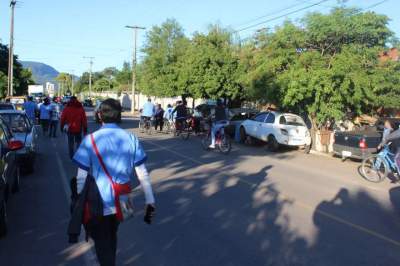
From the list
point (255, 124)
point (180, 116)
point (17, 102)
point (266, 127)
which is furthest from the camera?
point (17, 102)

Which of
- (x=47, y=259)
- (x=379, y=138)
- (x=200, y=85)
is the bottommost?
(x=47, y=259)

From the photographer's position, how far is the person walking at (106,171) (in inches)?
162

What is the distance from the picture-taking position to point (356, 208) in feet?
29.8

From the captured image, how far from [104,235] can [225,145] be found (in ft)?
44.2

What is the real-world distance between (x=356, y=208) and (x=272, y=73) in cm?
1293

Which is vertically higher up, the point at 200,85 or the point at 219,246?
the point at 200,85

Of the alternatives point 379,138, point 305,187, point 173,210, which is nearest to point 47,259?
point 173,210

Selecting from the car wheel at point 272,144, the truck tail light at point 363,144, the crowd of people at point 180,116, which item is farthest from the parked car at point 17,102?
the truck tail light at point 363,144

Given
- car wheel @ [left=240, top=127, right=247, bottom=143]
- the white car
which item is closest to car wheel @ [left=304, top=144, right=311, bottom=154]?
the white car

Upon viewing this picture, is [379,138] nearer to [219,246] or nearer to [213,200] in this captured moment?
[213,200]

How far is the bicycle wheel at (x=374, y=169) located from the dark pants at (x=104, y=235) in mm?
9761

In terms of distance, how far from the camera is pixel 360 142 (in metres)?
15.3

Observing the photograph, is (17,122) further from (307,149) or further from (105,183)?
(307,149)

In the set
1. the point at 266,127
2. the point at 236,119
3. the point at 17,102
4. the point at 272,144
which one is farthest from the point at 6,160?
the point at 17,102
